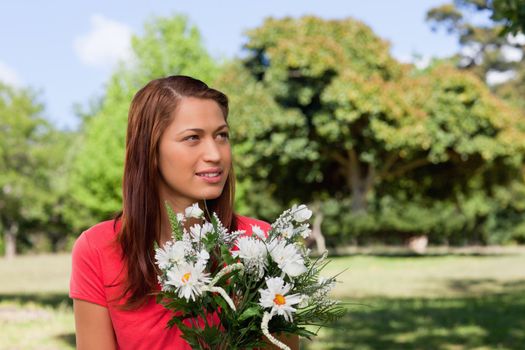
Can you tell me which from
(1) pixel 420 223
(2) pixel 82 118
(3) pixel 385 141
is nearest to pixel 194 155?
(3) pixel 385 141

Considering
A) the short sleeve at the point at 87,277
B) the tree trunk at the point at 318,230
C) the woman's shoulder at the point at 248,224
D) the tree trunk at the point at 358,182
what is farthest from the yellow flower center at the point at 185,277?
the tree trunk at the point at 318,230

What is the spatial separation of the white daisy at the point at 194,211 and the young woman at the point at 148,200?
8cm

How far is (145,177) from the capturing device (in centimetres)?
219

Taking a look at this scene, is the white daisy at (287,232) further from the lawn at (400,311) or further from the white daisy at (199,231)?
the lawn at (400,311)

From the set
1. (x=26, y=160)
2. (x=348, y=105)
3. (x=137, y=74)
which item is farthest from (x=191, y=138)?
(x=26, y=160)

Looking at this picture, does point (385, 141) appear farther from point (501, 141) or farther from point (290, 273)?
point (290, 273)

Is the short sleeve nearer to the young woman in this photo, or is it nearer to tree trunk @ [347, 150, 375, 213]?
the young woman

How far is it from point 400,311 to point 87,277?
1096 centimetres

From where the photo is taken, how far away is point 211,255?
2039 mm

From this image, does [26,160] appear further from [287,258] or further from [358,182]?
[287,258]

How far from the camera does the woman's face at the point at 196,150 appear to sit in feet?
7.00

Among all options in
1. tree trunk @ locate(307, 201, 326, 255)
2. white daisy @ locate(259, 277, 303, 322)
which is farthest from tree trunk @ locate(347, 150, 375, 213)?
white daisy @ locate(259, 277, 303, 322)

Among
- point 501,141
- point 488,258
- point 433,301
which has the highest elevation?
point 501,141

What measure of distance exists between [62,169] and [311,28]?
27.4 meters
